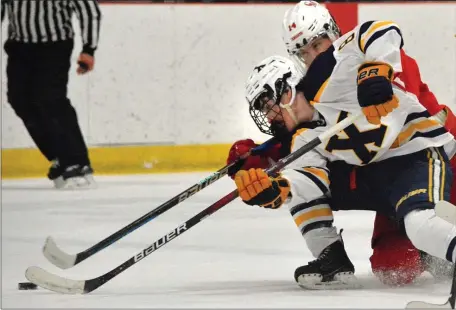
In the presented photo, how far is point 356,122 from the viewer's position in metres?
3.10

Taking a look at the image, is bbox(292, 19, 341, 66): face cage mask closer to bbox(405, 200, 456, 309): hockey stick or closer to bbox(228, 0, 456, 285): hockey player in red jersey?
bbox(228, 0, 456, 285): hockey player in red jersey

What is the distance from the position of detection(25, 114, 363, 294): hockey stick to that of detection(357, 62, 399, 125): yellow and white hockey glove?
0.19m

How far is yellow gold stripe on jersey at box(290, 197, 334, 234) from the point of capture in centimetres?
316

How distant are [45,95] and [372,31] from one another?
3.84 m

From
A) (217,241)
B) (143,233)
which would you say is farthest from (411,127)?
(143,233)

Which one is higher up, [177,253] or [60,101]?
[60,101]

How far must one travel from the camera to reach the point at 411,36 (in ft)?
22.5

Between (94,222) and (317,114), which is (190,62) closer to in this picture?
(94,222)

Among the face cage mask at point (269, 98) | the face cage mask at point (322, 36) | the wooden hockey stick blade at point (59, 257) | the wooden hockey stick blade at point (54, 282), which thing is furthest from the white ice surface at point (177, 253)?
the face cage mask at point (322, 36)

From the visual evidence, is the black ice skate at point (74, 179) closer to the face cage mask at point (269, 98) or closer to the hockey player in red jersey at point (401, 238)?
the hockey player in red jersey at point (401, 238)

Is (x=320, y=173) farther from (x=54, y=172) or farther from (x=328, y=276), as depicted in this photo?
(x=54, y=172)

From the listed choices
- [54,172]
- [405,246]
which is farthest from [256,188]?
[54,172]

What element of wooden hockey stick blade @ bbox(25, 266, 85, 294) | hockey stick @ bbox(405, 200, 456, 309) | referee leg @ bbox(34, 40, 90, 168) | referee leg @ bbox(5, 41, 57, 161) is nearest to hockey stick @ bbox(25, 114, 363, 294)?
wooden hockey stick blade @ bbox(25, 266, 85, 294)

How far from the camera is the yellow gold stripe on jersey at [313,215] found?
3.16 m
